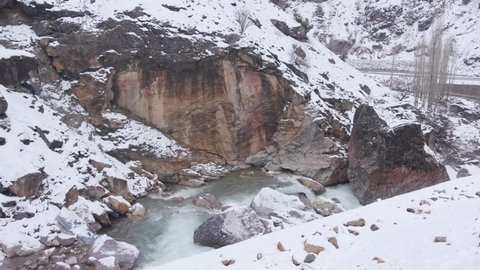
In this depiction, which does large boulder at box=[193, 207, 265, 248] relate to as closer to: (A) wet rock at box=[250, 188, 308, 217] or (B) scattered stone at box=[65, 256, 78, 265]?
(A) wet rock at box=[250, 188, 308, 217]

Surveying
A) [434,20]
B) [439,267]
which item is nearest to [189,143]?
[439,267]

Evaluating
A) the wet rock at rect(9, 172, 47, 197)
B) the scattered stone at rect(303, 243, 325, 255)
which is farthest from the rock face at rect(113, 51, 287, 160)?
the scattered stone at rect(303, 243, 325, 255)

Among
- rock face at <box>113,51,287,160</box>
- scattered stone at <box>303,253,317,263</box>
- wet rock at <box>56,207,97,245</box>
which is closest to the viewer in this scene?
scattered stone at <box>303,253,317,263</box>

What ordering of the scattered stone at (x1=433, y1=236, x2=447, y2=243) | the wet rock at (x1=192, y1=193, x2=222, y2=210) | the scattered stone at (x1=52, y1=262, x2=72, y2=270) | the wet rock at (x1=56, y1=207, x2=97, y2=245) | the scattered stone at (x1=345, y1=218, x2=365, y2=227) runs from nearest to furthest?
the scattered stone at (x1=433, y1=236, x2=447, y2=243)
the scattered stone at (x1=345, y1=218, x2=365, y2=227)
the scattered stone at (x1=52, y1=262, x2=72, y2=270)
the wet rock at (x1=56, y1=207, x2=97, y2=245)
the wet rock at (x1=192, y1=193, x2=222, y2=210)

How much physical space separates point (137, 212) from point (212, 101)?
24.5 ft

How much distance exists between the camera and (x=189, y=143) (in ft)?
67.5

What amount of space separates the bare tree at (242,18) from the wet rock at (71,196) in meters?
12.9

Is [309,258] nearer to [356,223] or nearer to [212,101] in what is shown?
[356,223]

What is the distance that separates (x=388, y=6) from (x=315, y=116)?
3707 centimetres

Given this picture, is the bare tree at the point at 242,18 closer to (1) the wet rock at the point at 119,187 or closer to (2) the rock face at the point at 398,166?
(2) the rock face at the point at 398,166

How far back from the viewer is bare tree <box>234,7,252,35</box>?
23.8m

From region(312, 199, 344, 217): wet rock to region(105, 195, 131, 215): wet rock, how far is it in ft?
23.7

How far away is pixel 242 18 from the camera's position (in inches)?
965

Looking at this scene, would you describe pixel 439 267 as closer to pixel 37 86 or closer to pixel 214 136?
pixel 214 136
